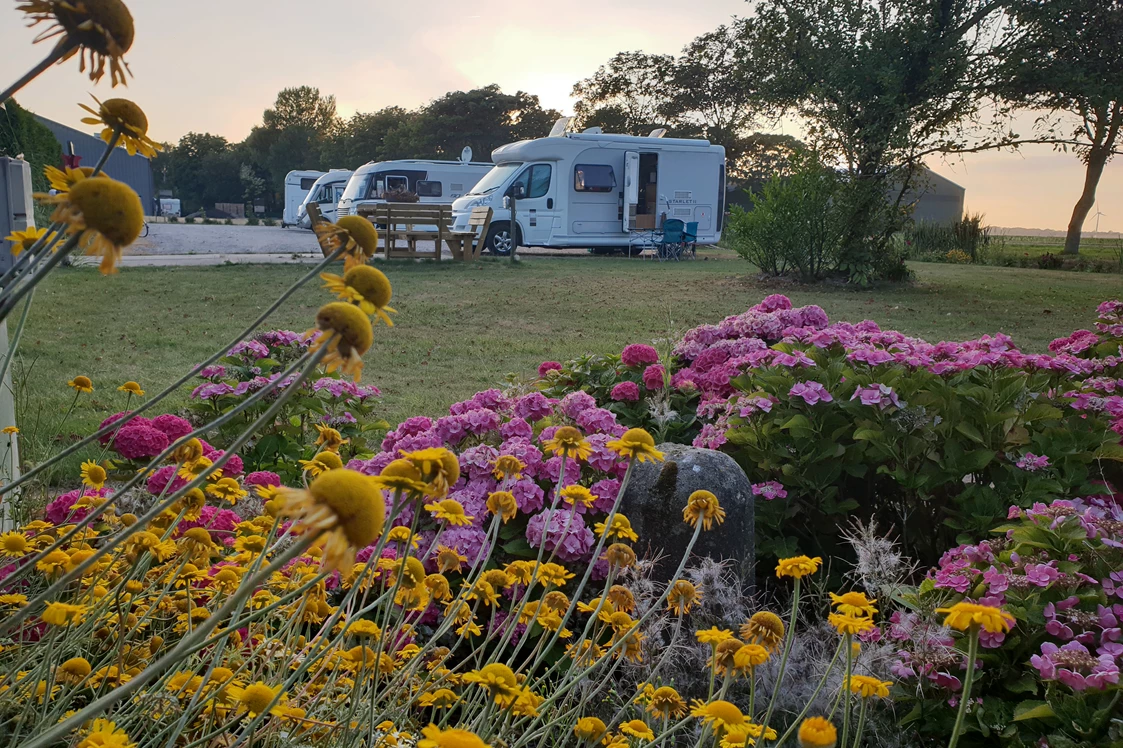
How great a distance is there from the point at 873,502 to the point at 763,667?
1.23 m

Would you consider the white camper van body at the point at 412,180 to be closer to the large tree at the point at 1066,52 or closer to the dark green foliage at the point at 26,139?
the dark green foliage at the point at 26,139

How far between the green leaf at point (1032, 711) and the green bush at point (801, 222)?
39.9 feet

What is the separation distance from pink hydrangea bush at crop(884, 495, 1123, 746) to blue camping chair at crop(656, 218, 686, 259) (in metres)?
17.6

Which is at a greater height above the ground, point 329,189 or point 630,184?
point 329,189

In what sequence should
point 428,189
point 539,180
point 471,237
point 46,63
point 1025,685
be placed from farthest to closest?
point 428,189
point 539,180
point 471,237
point 1025,685
point 46,63

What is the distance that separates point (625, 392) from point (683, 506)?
1.13 meters

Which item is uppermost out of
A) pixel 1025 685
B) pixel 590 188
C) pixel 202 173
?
pixel 202 173

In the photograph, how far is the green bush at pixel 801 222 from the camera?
528 inches

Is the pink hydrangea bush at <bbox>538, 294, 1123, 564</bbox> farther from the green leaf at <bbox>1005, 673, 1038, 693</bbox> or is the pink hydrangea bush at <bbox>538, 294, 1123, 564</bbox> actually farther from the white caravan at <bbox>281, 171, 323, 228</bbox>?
the white caravan at <bbox>281, 171, 323, 228</bbox>

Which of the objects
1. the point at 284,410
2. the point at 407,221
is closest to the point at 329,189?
the point at 407,221

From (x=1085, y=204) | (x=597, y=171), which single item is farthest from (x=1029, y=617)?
(x=1085, y=204)

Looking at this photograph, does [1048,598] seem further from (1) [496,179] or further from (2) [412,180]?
(2) [412,180]

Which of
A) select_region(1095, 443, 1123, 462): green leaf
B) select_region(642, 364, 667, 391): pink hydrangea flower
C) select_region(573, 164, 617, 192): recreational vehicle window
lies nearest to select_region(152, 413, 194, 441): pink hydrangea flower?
select_region(642, 364, 667, 391): pink hydrangea flower

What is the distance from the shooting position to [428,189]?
2420 centimetres
